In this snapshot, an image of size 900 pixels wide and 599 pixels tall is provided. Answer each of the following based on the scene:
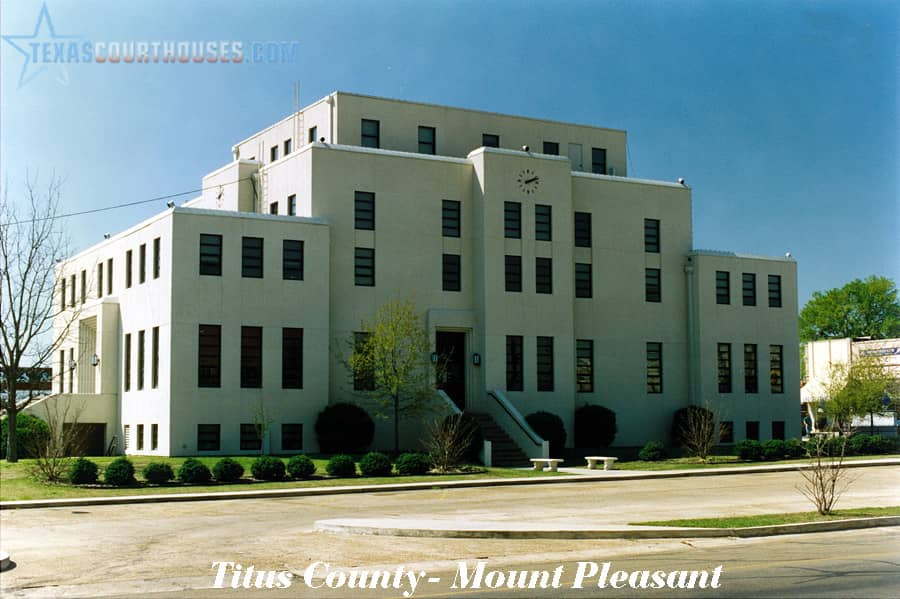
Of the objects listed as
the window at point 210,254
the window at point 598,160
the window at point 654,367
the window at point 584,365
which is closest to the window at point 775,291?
the window at point 654,367

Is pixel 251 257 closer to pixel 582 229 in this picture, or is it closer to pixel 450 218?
pixel 450 218

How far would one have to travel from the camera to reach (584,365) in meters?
48.0

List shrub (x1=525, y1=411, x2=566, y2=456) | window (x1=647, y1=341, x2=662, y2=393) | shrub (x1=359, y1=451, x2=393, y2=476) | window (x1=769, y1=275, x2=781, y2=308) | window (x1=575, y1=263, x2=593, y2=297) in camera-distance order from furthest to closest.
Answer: window (x1=769, y1=275, x2=781, y2=308) → window (x1=647, y1=341, x2=662, y2=393) → window (x1=575, y1=263, x2=593, y2=297) → shrub (x1=525, y1=411, x2=566, y2=456) → shrub (x1=359, y1=451, x2=393, y2=476)

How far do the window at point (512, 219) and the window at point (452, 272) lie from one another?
8.08ft

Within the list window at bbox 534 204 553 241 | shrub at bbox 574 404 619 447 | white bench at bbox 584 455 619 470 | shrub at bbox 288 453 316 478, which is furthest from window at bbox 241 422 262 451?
window at bbox 534 204 553 241

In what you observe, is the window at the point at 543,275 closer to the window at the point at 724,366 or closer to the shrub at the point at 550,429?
the shrub at the point at 550,429

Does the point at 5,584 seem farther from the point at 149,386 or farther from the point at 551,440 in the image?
the point at 551,440

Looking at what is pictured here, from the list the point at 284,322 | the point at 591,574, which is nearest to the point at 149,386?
the point at 284,322

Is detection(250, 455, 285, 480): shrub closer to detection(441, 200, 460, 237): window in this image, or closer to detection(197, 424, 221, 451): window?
detection(197, 424, 221, 451): window

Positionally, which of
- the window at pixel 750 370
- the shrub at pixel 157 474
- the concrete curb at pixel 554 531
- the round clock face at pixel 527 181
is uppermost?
the round clock face at pixel 527 181

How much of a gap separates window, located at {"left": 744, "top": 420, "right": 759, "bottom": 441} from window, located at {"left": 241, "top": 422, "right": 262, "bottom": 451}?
2411cm

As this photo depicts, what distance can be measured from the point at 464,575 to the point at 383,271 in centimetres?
2991

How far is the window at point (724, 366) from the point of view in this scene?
2004 inches

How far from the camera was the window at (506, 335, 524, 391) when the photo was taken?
45.1m
